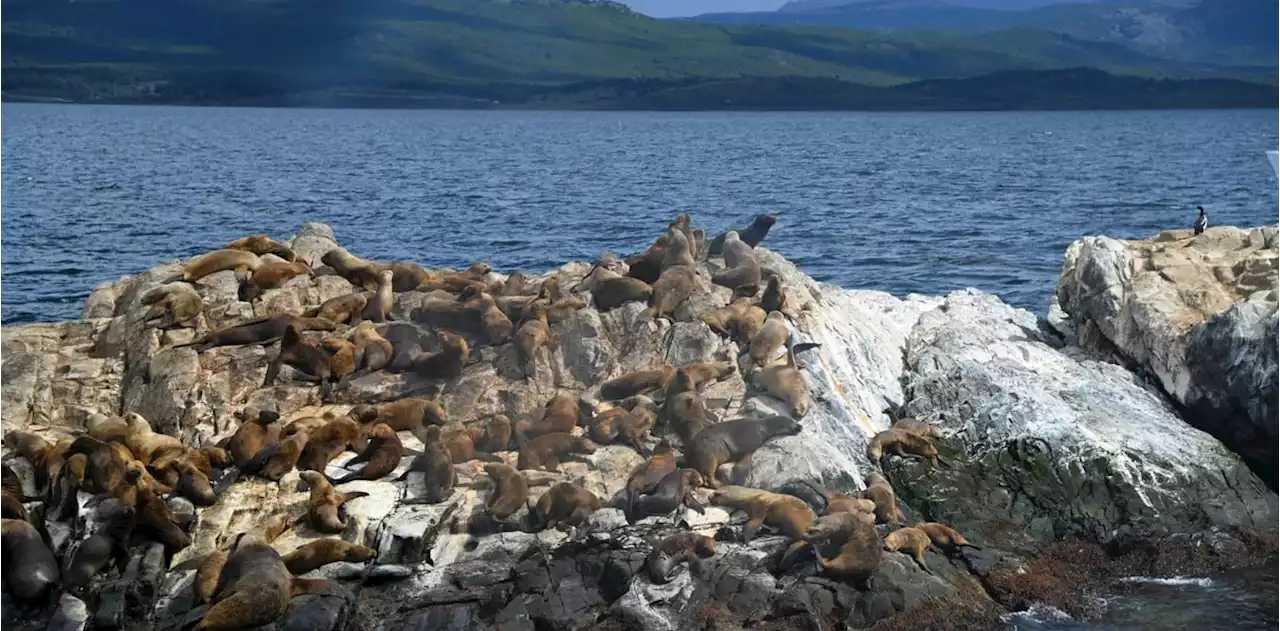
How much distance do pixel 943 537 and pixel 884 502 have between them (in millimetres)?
718

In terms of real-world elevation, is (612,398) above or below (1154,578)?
above

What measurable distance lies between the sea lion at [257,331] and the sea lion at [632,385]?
3.72 m

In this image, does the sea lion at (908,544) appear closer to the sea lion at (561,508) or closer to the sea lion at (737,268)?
the sea lion at (561,508)

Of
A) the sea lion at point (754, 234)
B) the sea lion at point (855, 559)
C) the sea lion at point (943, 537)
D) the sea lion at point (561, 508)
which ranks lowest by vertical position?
the sea lion at point (943, 537)

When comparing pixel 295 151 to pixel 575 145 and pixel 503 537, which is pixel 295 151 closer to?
pixel 575 145

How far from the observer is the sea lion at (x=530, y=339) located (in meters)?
17.4

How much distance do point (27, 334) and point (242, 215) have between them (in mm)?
34402

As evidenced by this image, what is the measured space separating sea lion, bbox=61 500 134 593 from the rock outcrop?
1303 centimetres

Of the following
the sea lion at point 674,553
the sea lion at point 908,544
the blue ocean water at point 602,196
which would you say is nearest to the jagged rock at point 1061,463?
the sea lion at point 908,544

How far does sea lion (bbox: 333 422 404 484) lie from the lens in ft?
49.7

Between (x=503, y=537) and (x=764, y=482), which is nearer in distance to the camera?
(x=503, y=537)

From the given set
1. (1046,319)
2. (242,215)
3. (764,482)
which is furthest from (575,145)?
(764,482)

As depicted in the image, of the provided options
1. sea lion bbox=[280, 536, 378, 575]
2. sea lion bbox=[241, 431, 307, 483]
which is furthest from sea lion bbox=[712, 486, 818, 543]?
sea lion bbox=[241, 431, 307, 483]

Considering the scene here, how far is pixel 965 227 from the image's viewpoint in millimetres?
47438
